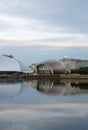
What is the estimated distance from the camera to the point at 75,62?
115250 mm

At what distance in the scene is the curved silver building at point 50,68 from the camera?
253 ft

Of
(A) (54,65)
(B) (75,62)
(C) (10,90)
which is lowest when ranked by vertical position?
(B) (75,62)

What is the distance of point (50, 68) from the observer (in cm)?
7706

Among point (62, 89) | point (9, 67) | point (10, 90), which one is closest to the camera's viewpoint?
point (10, 90)

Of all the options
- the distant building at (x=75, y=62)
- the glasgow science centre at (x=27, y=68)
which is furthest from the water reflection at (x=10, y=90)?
the distant building at (x=75, y=62)

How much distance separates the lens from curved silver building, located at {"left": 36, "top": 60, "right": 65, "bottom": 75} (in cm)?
7725

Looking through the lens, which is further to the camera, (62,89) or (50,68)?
(50,68)

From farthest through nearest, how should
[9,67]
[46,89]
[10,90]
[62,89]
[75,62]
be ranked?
1. [75,62]
2. [9,67]
3. [46,89]
4. [62,89]
5. [10,90]

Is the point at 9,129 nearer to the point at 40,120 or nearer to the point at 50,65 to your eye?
the point at 40,120

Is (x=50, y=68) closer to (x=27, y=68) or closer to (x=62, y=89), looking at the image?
(x=27, y=68)

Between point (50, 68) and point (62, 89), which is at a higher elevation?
point (62, 89)

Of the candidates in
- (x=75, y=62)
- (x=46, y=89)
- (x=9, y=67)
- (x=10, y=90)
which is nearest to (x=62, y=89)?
(x=46, y=89)

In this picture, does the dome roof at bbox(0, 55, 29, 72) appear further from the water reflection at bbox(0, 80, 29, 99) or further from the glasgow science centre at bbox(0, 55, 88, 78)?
the water reflection at bbox(0, 80, 29, 99)

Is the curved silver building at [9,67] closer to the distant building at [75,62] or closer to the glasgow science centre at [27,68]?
the glasgow science centre at [27,68]
